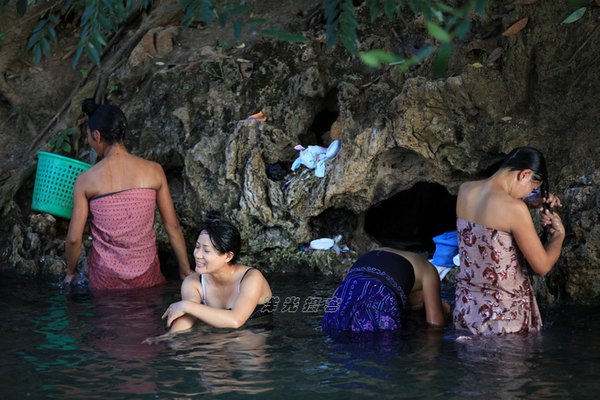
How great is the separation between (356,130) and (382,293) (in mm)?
2222

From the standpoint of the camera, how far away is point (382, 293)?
5516 mm

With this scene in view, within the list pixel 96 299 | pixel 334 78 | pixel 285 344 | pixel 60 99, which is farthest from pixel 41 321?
pixel 60 99

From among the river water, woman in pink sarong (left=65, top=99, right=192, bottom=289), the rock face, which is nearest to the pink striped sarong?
woman in pink sarong (left=65, top=99, right=192, bottom=289)

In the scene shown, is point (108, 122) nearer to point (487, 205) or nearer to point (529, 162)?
point (487, 205)

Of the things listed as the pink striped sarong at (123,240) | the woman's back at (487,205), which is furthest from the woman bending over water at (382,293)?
the pink striped sarong at (123,240)

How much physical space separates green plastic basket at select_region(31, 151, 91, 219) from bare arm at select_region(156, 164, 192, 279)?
2.94 ft

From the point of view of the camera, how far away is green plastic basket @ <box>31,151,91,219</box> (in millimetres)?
7637

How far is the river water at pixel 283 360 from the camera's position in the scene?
14.7 feet

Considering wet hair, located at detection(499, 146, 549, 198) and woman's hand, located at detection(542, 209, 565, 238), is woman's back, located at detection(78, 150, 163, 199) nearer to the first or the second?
wet hair, located at detection(499, 146, 549, 198)

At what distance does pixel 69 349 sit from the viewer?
5336 mm

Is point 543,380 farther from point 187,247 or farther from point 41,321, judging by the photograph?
point 187,247

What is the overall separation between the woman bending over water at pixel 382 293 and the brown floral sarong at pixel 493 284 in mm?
299

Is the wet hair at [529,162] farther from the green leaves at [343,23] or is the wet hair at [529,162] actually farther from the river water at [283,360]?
the green leaves at [343,23]

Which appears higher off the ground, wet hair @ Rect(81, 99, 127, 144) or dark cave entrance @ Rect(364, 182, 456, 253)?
wet hair @ Rect(81, 99, 127, 144)
